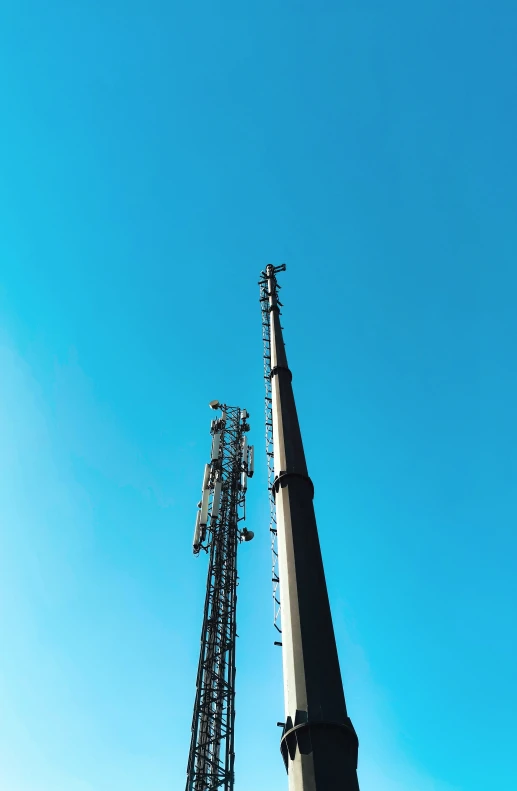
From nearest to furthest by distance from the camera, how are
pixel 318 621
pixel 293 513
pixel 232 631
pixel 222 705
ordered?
pixel 318 621 → pixel 293 513 → pixel 222 705 → pixel 232 631

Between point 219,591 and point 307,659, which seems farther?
point 219,591

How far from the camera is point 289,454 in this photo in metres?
13.7

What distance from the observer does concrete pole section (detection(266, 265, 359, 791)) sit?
341 inches

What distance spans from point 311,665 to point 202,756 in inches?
618

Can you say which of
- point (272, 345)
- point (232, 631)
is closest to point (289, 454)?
point (272, 345)

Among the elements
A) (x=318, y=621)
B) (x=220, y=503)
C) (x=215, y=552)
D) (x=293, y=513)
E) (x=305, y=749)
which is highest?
(x=220, y=503)

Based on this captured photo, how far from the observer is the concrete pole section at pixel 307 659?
8672mm

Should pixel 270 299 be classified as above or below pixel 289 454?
above

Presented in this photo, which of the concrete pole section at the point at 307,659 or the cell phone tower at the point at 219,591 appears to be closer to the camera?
the concrete pole section at the point at 307,659

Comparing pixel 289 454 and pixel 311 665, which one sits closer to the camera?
pixel 311 665

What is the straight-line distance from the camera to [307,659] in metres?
9.59

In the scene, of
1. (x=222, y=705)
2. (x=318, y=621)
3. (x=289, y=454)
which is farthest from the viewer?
(x=222, y=705)

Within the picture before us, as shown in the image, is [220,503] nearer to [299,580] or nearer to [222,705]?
[222,705]

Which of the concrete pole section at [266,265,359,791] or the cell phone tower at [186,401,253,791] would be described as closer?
the concrete pole section at [266,265,359,791]
